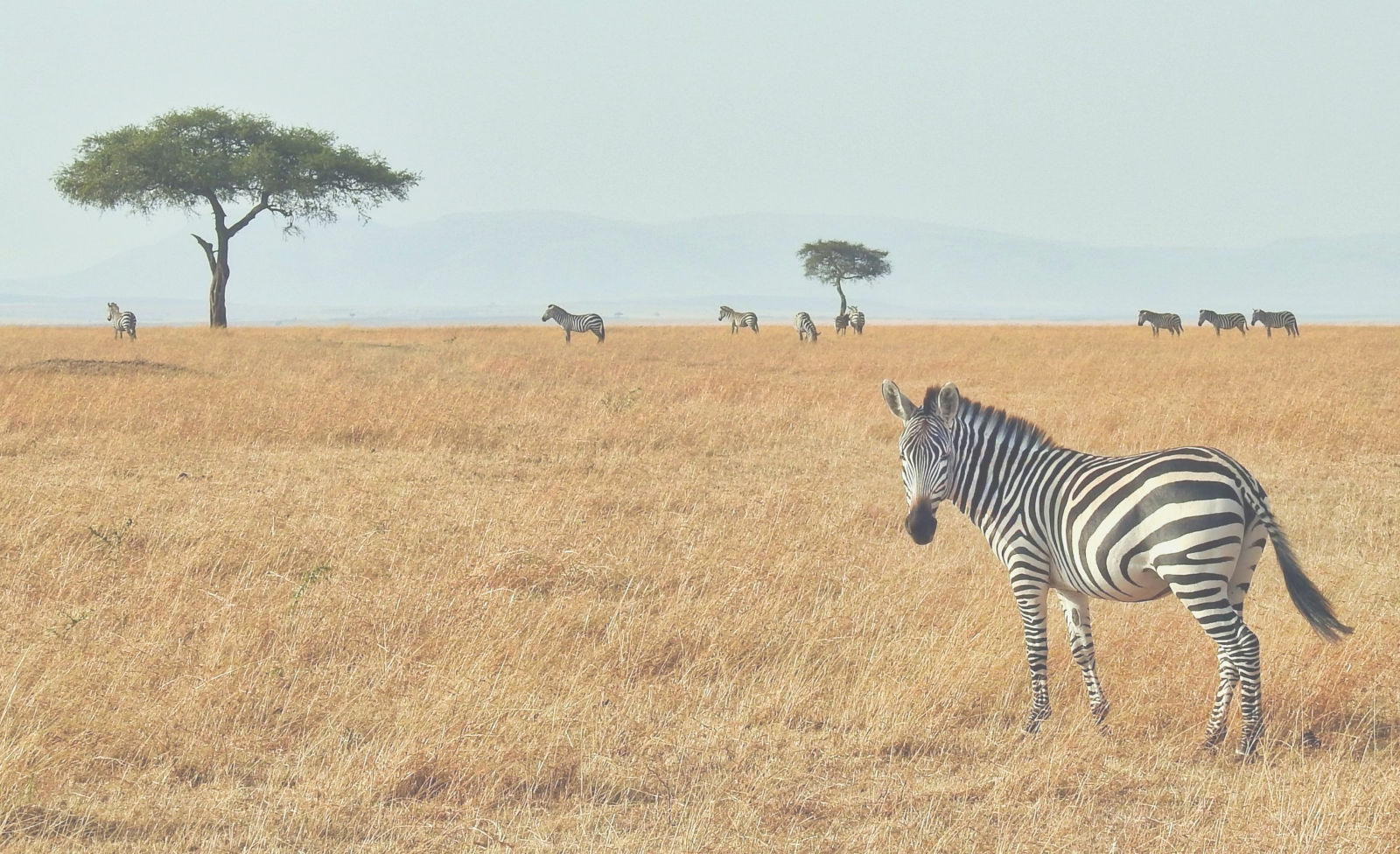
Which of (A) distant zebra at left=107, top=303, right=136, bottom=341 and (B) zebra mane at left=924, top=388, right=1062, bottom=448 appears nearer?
(B) zebra mane at left=924, top=388, right=1062, bottom=448

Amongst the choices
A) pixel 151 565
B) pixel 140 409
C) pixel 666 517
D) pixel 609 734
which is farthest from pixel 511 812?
pixel 140 409

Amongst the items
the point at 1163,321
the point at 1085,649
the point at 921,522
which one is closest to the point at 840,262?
the point at 1163,321

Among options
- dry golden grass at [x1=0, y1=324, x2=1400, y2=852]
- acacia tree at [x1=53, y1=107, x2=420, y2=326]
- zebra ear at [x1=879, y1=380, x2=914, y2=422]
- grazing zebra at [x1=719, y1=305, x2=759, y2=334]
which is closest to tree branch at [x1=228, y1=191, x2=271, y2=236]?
acacia tree at [x1=53, y1=107, x2=420, y2=326]

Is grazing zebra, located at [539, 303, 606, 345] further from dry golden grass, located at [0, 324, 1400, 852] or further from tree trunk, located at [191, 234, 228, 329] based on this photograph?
dry golden grass, located at [0, 324, 1400, 852]

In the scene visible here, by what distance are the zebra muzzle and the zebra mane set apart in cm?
54

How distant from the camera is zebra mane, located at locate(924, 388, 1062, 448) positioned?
586 centimetres

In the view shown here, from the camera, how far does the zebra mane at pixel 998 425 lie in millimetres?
5855

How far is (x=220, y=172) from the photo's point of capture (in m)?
45.4

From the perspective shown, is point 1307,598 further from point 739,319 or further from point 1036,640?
point 739,319

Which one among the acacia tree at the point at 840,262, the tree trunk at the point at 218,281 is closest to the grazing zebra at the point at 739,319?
the tree trunk at the point at 218,281

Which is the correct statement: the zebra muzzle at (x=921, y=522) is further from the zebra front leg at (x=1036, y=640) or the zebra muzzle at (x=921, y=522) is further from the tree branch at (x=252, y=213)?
the tree branch at (x=252, y=213)

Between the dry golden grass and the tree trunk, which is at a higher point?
the tree trunk

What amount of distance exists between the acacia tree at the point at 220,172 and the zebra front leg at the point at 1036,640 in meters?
42.3

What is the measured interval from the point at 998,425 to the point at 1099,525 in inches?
36.1
